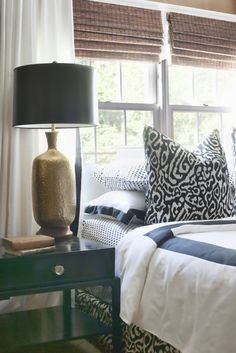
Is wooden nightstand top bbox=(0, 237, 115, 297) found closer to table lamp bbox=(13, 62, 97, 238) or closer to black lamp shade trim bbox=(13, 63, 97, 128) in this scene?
table lamp bbox=(13, 62, 97, 238)

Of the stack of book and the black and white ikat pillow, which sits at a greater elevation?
the black and white ikat pillow

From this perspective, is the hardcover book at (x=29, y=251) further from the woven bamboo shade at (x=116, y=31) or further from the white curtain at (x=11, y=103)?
the woven bamboo shade at (x=116, y=31)

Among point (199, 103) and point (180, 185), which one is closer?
point (180, 185)

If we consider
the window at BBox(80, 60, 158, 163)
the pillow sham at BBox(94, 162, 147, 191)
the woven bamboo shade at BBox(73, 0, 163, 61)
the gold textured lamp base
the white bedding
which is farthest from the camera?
the window at BBox(80, 60, 158, 163)

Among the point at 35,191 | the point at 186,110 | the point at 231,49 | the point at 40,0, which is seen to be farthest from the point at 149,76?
the point at 35,191

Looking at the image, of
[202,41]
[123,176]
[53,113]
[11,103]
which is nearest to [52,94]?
[53,113]

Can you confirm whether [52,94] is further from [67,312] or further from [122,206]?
[67,312]

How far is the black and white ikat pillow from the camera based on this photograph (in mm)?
2105

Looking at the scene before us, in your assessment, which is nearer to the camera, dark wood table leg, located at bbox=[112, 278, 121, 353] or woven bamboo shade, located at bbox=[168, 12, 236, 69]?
dark wood table leg, located at bbox=[112, 278, 121, 353]

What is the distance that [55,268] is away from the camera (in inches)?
70.9

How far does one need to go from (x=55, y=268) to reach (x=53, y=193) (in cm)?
39

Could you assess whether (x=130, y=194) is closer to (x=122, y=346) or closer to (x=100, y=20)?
(x=122, y=346)

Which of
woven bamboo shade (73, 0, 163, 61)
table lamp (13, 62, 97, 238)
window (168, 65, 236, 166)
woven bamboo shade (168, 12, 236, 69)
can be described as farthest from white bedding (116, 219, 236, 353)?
woven bamboo shade (168, 12, 236, 69)

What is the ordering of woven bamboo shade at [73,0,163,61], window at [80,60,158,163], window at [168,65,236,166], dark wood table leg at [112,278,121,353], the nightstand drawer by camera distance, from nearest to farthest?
1. the nightstand drawer
2. dark wood table leg at [112,278,121,353]
3. woven bamboo shade at [73,0,163,61]
4. window at [80,60,158,163]
5. window at [168,65,236,166]
